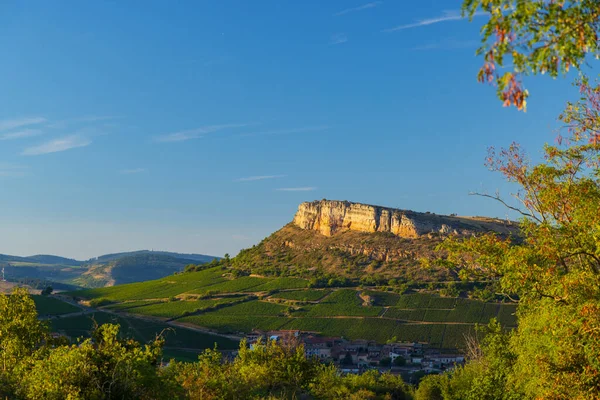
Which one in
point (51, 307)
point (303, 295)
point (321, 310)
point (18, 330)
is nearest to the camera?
point (18, 330)

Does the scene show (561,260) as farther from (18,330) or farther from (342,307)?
(342,307)

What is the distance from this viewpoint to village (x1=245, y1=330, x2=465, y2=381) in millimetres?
96750

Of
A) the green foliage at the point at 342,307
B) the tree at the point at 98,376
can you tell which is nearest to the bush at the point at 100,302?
the green foliage at the point at 342,307

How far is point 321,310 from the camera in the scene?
138 metres

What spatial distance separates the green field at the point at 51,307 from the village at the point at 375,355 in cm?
5198

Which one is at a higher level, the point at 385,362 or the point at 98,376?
the point at 98,376

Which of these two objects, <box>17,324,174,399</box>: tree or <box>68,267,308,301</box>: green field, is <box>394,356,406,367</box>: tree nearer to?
<box>68,267,308,301</box>: green field

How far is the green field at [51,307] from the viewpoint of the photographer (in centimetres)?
13212

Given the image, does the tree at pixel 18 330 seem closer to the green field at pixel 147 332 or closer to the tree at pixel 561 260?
the tree at pixel 561 260

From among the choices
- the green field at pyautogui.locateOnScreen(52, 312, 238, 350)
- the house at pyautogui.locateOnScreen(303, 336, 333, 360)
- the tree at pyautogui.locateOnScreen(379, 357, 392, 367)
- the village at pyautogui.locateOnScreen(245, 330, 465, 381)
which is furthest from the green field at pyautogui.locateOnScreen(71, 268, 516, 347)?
the tree at pyautogui.locateOnScreen(379, 357, 392, 367)

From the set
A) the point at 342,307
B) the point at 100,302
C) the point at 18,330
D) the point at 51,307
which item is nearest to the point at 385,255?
the point at 342,307

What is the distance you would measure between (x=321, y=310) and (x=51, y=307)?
68625 millimetres

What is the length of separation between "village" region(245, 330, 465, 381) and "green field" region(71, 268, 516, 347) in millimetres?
5959

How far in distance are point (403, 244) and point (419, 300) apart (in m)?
46.5
